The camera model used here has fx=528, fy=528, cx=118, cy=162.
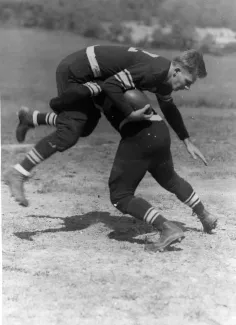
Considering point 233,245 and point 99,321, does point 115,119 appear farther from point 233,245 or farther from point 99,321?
point 99,321

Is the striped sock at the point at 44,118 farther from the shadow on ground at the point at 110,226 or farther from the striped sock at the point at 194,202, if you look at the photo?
the striped sock at the point at 194,202

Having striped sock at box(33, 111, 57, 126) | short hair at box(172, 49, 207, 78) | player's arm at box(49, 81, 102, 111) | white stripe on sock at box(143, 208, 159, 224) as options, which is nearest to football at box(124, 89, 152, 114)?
player's arm at box(49, 81, 102, 111)

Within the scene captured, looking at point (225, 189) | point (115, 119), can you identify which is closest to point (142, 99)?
point (115, 119)

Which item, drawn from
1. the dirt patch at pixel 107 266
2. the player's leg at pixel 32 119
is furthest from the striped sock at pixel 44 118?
the dirt patch at pixel 107 266

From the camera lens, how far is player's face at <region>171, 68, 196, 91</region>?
3256 mm

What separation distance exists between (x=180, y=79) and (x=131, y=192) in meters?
0.77

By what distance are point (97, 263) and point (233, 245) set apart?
971 millimetres

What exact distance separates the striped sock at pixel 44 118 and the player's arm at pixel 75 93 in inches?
3.2

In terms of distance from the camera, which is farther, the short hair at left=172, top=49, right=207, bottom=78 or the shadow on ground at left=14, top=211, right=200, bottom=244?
the shadow on ground at left=14, top=211, right=200, bottom=244

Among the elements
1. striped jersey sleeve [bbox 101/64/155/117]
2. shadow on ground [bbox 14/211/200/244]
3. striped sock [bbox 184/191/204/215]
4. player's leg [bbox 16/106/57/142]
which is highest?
striped jersey sleeve [bbox 101/64/155/117]

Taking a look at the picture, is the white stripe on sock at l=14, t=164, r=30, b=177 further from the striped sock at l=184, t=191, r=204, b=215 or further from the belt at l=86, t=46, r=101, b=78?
the striped sock at l=184, t=191, r=204, b=215

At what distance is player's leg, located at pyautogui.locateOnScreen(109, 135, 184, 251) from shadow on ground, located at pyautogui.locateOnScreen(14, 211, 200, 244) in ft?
1.16

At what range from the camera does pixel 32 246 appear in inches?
134

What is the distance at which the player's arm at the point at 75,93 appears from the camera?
326cm
